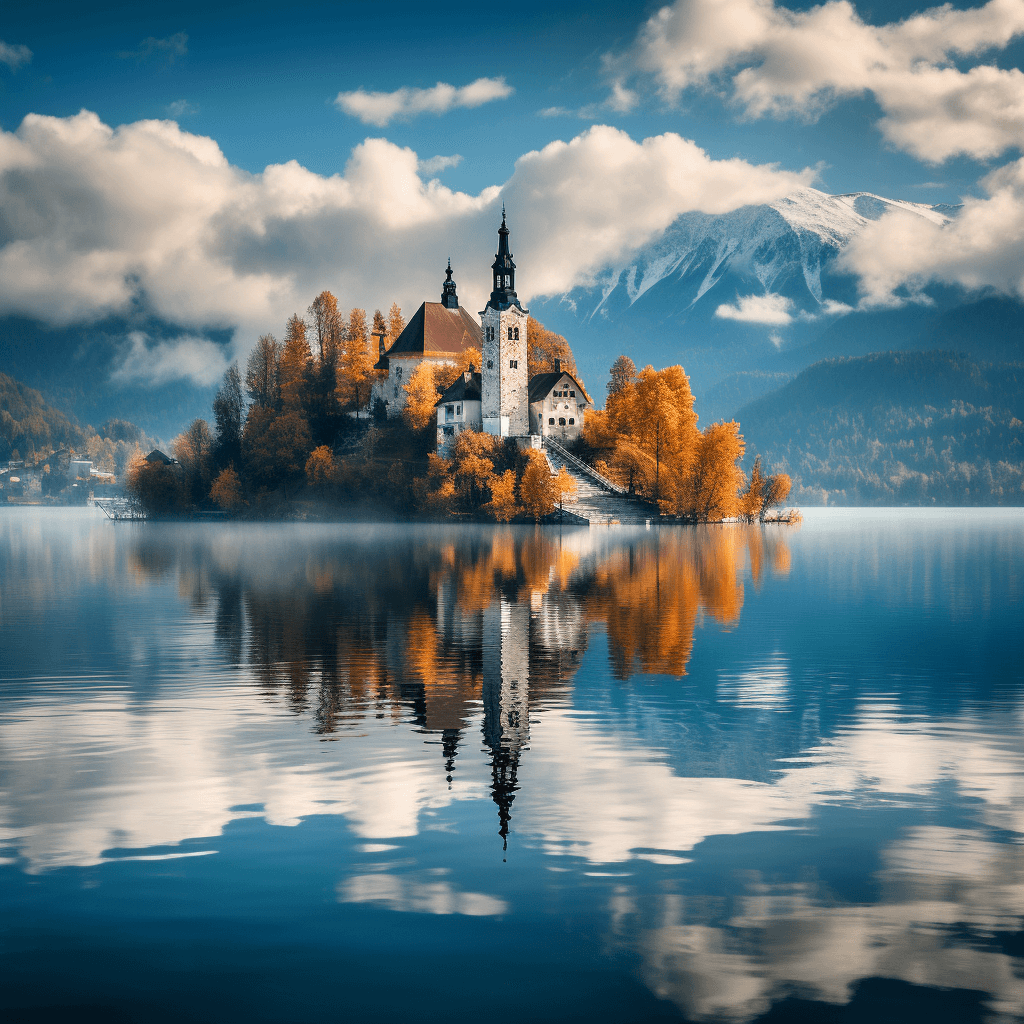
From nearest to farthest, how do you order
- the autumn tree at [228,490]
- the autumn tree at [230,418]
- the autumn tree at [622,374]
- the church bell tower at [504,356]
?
the church bell tower at [504,356] → the autumn tree at [622,374] → the autumn tree at [228,490] → the autumn tree at [230,418]

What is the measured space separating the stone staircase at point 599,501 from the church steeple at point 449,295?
131 ft

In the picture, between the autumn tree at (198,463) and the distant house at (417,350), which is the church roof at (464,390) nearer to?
→ the distant house at (417,350)

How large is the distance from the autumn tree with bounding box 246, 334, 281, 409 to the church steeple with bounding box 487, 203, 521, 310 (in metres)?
36.4

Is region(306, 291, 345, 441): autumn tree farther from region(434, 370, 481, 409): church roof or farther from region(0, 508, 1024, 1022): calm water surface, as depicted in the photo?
region(0, 508, 1024, 1022): calm water surface

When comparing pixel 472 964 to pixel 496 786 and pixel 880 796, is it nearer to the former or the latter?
pixel 496 786

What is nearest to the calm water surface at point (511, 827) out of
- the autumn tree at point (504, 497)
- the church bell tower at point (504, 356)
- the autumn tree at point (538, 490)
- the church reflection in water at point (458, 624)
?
the church reflection in water at point (458, 624)

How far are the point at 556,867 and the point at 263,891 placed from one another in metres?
2.87

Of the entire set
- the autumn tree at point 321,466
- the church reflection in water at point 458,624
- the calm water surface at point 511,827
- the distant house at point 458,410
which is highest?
the distant house at point 458,410

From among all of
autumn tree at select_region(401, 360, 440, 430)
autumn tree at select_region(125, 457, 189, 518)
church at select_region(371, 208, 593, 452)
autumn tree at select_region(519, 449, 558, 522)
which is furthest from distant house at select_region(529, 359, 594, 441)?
autumn tree at select_region(125, 457, 189, 518)

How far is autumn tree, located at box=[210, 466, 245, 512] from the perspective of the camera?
14138cm

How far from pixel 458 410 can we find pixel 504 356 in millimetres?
9128

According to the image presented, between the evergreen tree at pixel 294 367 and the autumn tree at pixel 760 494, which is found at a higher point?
the evergreen tree at pixel 294 367

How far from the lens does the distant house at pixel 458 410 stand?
4998 inches

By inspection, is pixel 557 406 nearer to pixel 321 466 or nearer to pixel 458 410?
pixel 458 410
